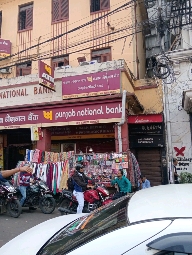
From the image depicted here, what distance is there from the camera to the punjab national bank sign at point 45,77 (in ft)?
32.2

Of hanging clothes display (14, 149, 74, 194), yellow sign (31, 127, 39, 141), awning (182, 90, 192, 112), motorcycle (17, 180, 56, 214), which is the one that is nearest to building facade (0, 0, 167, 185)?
yellow sign (31, 127, 39, 141)

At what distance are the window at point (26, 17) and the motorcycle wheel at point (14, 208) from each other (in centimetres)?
1071

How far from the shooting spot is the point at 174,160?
405 inches

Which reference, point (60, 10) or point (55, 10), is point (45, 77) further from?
point (55, 10)

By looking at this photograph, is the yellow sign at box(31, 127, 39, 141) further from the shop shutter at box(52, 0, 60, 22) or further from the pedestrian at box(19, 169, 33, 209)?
the shop shutter at box(52, 0, 60, 22)

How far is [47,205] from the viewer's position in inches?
316

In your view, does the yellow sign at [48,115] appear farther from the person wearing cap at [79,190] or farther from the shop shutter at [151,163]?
the shop shutter at [151,163]

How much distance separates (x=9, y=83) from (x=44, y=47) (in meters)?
3.59

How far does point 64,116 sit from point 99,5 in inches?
267

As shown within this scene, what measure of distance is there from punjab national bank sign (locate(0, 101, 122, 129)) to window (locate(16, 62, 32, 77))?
402 centimetres

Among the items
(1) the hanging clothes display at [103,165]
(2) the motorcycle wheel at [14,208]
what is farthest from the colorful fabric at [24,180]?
(1) the hanging clothes display at [103,165]

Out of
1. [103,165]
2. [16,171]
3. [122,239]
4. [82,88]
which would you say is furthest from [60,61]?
[122,239]

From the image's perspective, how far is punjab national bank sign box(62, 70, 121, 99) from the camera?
9656mm

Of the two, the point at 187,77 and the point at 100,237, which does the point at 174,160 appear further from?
the point at 100,237
